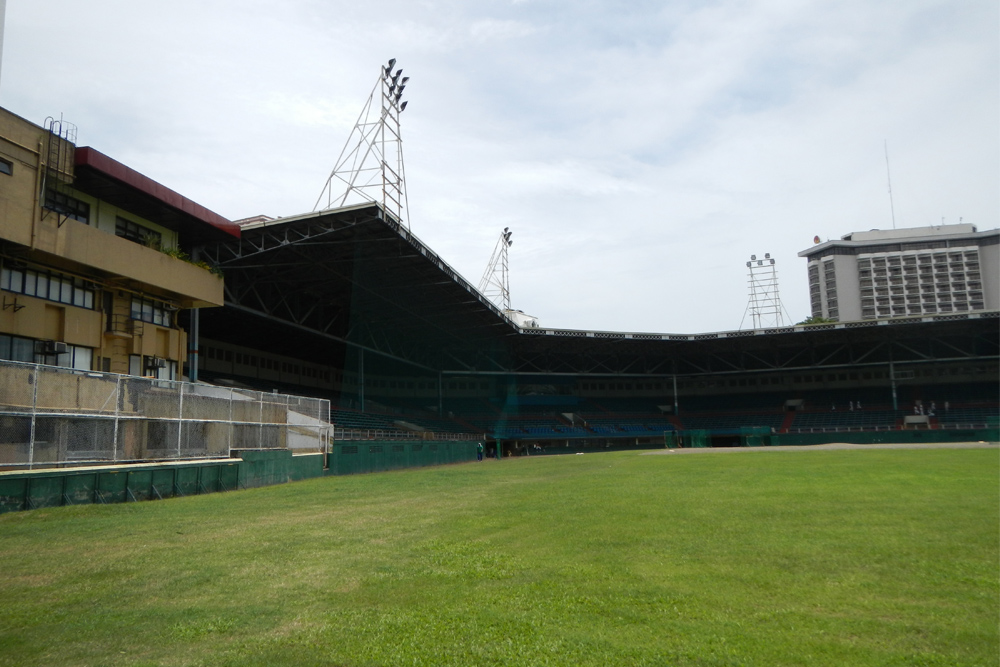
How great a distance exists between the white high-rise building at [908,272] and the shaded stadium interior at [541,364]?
9115 cm

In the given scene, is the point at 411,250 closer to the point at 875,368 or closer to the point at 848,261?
the point at 875,368

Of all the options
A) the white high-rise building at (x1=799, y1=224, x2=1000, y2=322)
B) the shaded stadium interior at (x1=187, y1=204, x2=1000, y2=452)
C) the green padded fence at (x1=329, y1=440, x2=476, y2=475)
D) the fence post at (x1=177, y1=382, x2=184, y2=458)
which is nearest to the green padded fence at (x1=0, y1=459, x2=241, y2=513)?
the fence post at (x1=177, y1=382, x2=184, y2=458)

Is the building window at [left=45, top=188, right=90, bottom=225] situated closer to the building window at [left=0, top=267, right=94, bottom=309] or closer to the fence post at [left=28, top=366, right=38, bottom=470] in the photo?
the building window at [left=0, top=267, right=94, bottom=309]

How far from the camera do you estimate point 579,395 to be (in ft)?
265

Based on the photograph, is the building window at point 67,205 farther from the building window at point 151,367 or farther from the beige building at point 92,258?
the building window at point 151,367

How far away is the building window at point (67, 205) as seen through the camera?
24.2m

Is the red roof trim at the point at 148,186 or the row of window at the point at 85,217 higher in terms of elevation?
the red roof trim at the point at 148,186

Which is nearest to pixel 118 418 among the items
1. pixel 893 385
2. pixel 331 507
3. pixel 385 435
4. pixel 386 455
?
pixel 331 507

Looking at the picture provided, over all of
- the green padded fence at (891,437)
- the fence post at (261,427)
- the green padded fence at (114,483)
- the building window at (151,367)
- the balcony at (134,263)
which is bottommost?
the green padded fence at (891,437)

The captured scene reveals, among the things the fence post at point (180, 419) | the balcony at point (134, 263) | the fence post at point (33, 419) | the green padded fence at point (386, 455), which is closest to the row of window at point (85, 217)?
the balcony at point (134, 263)

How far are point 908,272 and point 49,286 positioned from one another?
171 meters

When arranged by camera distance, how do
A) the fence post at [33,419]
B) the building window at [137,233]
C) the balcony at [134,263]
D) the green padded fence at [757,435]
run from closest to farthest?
the fence post at [33,419]
the balcony at [134,263]
the building window at [137,233]
the green padded fence at [757,435]

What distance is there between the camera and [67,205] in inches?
1001

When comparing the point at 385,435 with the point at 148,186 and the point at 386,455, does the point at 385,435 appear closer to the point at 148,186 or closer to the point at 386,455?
the point at 386,455
